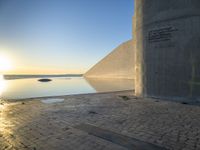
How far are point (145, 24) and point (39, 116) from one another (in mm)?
7722

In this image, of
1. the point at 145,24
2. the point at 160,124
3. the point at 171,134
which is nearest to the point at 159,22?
the point at 145,24

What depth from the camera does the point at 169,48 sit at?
998 centimetres

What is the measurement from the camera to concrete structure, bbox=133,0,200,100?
366 inches

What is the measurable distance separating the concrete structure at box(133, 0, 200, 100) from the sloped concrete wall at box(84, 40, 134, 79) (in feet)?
191

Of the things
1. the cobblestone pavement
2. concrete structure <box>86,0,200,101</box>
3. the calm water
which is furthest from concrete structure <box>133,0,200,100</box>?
the calm water

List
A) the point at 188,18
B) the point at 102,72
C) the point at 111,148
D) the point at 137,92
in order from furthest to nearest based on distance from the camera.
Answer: the point at 102,72
the point at 137,92
the point at 188,18
the point at 111,148

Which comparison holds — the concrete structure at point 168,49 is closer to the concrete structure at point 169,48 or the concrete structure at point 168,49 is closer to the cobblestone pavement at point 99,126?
the concrete structure at point 169,48

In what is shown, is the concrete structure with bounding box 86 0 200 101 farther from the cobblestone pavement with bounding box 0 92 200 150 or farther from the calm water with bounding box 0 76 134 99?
the calm water with bounding box 0 76 134 99

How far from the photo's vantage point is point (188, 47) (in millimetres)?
9359

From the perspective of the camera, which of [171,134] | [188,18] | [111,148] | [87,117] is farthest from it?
[188,18]

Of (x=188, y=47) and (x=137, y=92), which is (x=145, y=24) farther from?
(x=137, y=92)

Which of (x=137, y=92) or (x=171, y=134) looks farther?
(x=137, y=92)

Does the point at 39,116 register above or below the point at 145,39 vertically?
below

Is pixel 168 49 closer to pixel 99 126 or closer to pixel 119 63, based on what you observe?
pixel 99 126
